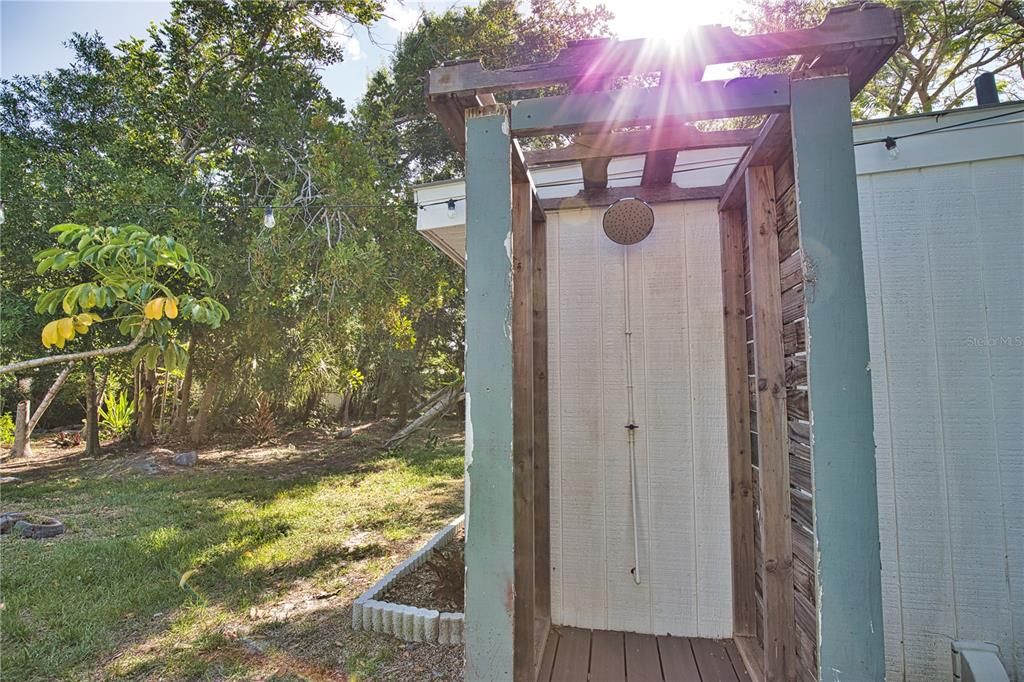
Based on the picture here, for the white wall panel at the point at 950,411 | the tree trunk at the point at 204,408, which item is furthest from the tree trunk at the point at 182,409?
the white wall panel at the point at 950,411

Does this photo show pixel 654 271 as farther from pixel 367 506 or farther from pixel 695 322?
pixel 367 506

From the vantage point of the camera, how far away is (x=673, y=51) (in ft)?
4.32

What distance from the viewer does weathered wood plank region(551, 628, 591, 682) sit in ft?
6.46

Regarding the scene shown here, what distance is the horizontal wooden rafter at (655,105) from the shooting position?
1320 millimetres

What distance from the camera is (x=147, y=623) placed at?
278cm

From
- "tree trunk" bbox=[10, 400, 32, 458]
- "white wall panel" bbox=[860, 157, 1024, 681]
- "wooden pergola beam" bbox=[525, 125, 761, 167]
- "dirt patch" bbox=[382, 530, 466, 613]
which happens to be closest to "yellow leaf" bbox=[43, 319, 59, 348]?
"dirt patch" bbox=[382, 530, 466, 613]

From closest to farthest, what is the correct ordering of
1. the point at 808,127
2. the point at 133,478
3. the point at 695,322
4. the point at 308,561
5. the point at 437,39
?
1. the point at 808,127
2. the point at 695,322
3. the point at 308,561
4. the point at 437,39
5. the point at 133,478

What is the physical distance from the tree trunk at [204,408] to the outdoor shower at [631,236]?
341 inches

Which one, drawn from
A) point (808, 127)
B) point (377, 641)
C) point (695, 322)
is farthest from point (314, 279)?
point (808, 127)

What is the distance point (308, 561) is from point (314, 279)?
2.59 metres

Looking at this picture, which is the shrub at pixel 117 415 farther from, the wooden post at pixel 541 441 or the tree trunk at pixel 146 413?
the wooden post at pixel 541 441

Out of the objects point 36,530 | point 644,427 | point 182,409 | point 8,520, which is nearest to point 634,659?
point 644,427

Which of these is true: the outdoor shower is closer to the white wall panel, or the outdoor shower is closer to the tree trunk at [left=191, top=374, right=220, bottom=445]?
the white wall panel

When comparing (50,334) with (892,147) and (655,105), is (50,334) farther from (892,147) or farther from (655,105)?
(892,147)
